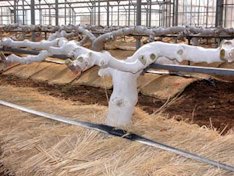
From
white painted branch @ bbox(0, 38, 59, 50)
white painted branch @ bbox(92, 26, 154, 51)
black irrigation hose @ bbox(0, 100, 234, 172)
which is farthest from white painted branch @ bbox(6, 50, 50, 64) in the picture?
white painted branch @ bbox(92, 26, 154, 51)

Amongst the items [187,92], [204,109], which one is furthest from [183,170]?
[187,92]

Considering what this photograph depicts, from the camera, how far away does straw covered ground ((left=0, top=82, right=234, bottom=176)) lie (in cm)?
279

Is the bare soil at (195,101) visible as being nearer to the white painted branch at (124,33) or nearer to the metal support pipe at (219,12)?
the white painted branch at (124,33)

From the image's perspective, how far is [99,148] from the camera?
3.14 m

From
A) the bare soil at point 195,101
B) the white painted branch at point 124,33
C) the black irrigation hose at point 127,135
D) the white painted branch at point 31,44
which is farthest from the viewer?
the white painted branch at point 124,33

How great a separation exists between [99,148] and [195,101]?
352 centimetres

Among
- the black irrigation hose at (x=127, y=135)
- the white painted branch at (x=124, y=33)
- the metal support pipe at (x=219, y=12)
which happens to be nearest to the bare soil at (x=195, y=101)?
the white painted branch at (x=124, y=33)

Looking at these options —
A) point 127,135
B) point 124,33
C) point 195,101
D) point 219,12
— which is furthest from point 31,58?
point 219,12

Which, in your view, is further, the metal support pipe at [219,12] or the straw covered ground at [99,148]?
the metal support pipe at [219,12]

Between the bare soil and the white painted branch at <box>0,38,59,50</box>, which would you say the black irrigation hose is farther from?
the bare soil

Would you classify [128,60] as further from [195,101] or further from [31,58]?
[195,101]

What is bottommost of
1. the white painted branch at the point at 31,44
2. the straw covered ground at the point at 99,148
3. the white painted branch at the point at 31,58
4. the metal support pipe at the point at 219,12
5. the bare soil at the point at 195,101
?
the bare soil at the point at 195,101

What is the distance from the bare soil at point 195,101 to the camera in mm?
5406

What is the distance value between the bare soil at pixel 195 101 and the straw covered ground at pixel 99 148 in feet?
5.28
